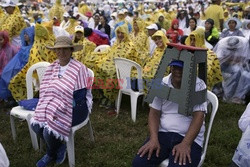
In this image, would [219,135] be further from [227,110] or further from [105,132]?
[105,132]

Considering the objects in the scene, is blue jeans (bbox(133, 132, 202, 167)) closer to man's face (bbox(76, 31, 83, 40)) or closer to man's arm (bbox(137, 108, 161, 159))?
man's arm (bbox(137, 108, 161, 159))

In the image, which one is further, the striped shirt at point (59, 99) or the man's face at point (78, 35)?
the man's face at point (78, 35)

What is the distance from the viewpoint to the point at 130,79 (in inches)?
182

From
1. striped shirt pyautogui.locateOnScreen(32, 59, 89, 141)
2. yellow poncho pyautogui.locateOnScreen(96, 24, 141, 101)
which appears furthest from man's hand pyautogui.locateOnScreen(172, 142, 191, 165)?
yellow poncho pyautogui.locateOnScreen(96, 24, 141, 101)

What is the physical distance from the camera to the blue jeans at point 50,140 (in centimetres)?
316

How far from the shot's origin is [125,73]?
4633mm

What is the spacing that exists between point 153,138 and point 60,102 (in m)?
1.07

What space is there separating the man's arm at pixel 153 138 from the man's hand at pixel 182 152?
15 cm

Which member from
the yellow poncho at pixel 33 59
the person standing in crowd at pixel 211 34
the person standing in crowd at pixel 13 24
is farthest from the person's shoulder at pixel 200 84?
the person standing in crowd at pixel 13 24

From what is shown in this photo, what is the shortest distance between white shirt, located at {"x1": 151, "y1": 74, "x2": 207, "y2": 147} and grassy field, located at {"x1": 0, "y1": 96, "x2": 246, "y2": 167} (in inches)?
33.8

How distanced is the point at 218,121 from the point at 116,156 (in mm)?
1741

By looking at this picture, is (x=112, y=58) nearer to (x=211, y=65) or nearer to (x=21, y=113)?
(x=211, y=65)

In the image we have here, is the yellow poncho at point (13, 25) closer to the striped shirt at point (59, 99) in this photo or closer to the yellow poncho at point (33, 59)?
the yellow poncho at point (33, 59)

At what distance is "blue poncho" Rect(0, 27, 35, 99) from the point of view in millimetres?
4895
